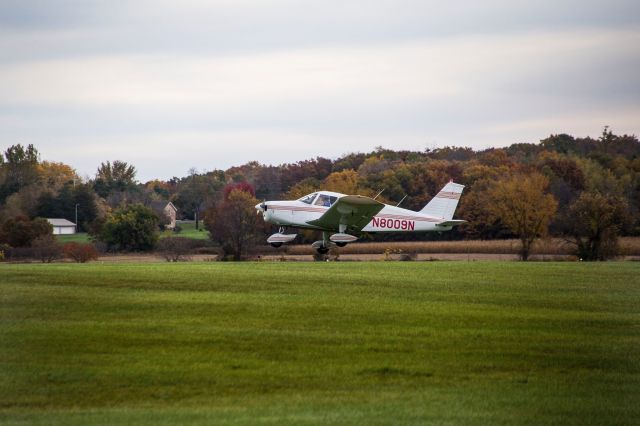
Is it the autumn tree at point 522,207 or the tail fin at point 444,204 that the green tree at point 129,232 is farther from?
the autumn tree at point 522,207

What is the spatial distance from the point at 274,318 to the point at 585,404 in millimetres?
6622

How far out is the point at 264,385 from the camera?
1380 centimetres

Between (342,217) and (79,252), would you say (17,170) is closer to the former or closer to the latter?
(79,252)

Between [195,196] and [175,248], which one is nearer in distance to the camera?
[175,248]

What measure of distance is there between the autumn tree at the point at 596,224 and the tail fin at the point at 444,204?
47.4ft

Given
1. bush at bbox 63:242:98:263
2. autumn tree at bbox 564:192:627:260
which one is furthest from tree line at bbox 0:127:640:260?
bush at bbox 63:242:98:263

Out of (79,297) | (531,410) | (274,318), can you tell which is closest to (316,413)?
(531,410)

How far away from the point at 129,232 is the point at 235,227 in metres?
6.31

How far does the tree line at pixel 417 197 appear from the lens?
2114 inches

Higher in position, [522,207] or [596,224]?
[522,207]

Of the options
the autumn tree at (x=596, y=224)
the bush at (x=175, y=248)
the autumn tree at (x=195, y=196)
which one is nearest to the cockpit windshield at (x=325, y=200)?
the bush at (x=175, y=248)

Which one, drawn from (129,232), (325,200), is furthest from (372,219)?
(129,232)

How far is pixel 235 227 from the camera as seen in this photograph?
53.6 m

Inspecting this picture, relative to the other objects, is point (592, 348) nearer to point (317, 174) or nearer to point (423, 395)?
point (423, 395)
